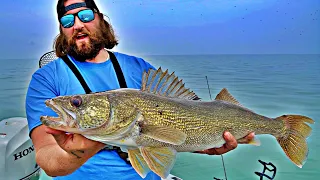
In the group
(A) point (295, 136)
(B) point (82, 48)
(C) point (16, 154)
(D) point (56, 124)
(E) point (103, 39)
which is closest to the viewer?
(D) point (56, 124)

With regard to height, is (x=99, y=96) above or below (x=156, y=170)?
above

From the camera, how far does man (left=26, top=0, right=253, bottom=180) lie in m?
2.16

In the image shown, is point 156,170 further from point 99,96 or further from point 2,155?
point 2,155

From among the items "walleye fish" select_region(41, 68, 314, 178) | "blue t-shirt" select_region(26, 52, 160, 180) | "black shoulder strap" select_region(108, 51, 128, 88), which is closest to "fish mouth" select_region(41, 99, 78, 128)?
"walleye fish" select_region(41, 68, 314, 178)

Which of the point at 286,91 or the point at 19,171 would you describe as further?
the point at 286,91

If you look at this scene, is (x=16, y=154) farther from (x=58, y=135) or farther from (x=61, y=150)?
(x=58, y=135)

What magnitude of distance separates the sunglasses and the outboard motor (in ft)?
8.44

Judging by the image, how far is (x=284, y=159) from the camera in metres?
9.73

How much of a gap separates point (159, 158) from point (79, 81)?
0.88 meters

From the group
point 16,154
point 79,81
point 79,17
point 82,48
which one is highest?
point 79,17

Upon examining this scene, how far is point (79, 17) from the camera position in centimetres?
275

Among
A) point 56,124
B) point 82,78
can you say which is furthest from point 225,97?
point 56,124

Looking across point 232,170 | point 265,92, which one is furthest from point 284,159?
point 265,92

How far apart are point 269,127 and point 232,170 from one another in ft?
21.6
